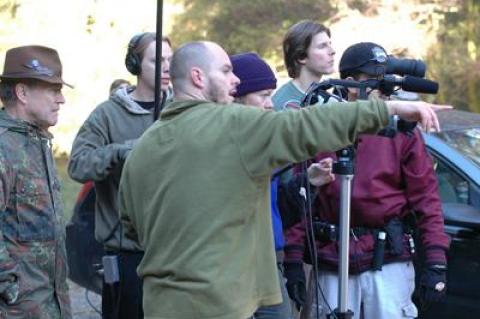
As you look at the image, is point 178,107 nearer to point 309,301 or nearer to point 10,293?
point 10,293

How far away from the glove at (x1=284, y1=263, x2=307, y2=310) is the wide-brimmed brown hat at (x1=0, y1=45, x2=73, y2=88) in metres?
1.31

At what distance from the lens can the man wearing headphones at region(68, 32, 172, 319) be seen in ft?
13.8

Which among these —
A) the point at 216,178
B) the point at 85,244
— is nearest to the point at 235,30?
the point at 85,244

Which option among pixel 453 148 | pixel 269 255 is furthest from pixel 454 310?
pixel 269 255

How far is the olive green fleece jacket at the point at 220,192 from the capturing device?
2799mm

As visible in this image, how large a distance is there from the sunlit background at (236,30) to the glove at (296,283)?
8.83m

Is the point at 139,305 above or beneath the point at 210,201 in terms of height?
beneath

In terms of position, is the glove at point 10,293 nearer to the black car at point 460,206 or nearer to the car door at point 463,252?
the black car at point 460,206

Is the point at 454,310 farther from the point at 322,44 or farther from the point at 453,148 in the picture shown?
the point at 322,44

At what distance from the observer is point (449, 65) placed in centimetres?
1302

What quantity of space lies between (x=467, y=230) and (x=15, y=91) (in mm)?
2474

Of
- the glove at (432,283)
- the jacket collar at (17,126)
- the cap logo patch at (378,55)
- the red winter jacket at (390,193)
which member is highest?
the cap logo patch at (378,55)

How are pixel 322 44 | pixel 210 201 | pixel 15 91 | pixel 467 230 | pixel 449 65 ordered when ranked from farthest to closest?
pixel 449 65, pixel 322 44, pixel 467 230, pixel 15 91, pixel 210 201

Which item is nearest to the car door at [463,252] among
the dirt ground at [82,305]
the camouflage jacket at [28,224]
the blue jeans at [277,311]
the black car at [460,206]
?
the black car at [460,206]
